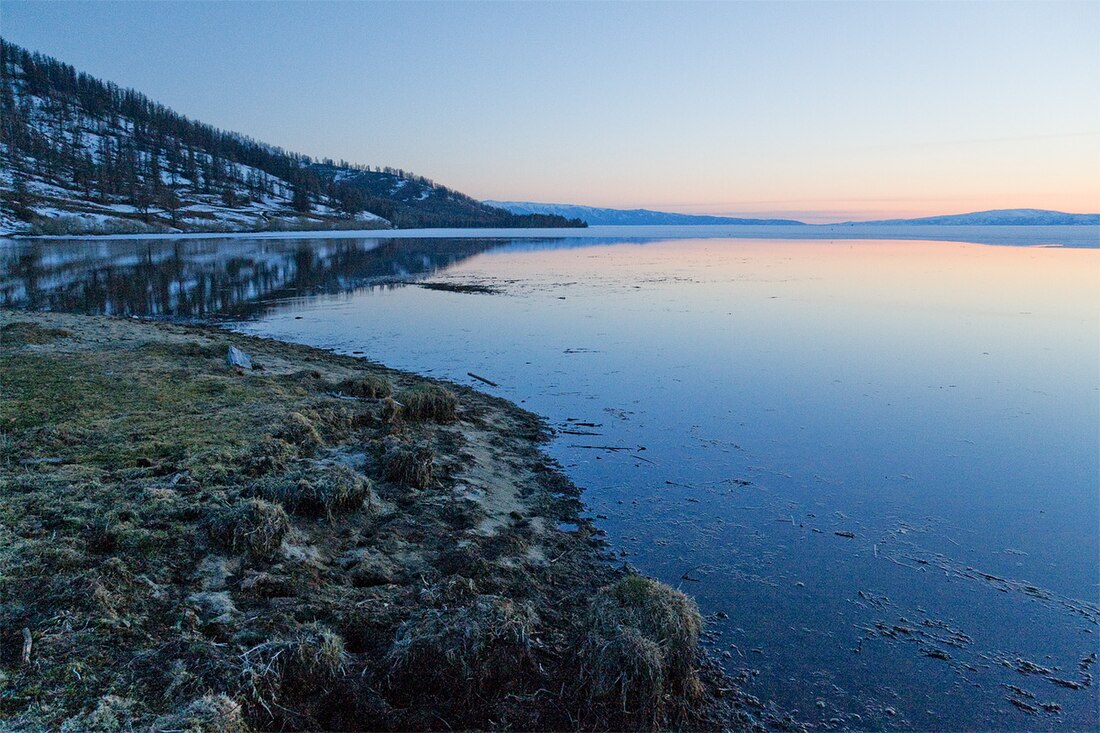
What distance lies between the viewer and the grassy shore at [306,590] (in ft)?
12.5

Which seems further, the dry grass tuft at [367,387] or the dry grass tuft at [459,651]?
the dry grass tuft at [367,387]

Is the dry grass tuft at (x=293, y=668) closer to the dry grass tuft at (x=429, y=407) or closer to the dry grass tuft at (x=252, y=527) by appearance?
the dry grass tuft at (x=252, y=527)

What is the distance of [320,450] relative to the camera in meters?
8.03

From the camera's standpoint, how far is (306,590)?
4.96 meters

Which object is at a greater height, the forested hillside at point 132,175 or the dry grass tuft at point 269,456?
the forested hillside at point 132,175

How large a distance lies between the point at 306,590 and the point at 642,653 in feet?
8.81

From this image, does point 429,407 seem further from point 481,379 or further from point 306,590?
point 306,590

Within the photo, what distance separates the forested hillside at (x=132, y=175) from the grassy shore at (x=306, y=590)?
76900 mm

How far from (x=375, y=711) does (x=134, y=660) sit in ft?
4.98

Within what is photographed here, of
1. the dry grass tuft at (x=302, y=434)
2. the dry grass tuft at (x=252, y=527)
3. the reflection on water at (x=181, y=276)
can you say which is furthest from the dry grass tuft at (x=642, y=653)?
the reflection on water at (x=181, y=276)

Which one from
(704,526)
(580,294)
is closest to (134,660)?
(704,526)

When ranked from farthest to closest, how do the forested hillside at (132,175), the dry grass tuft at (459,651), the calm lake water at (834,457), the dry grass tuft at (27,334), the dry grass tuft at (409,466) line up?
the forested hillside at (132,175)
the dry grass tuft at (27,334)
the dry grass tuft at (409,466)
the calm lake water at (834,457)
the dry grass tuft at (459,651)

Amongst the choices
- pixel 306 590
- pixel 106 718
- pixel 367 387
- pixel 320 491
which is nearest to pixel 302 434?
pixel 320 491

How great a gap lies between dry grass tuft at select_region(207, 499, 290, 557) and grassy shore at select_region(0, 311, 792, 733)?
0.02 metres
